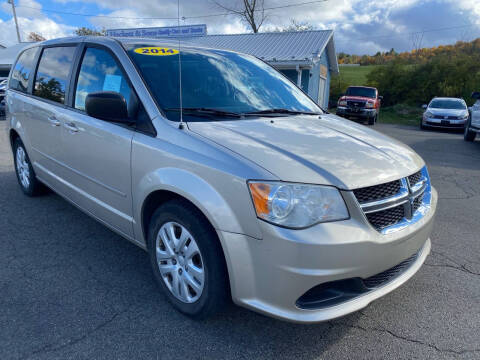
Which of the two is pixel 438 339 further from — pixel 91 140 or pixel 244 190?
pixel 91 140

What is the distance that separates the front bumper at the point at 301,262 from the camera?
6.05ft

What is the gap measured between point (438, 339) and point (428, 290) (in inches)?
24.0

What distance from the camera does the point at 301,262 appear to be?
184 centimetres

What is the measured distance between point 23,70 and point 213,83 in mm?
2955

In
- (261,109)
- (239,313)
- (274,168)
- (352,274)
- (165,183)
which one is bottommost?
(239,313)

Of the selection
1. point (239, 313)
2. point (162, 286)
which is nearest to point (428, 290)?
point (239, 313)

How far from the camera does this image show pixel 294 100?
3.48 metres

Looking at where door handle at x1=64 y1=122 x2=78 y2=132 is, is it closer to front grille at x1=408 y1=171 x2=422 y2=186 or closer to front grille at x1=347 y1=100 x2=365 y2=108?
front grille at x1=408 y1=171 x2=422 y2=186

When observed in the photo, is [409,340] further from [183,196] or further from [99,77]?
[99,77]

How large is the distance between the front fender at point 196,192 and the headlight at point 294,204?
0.38ft

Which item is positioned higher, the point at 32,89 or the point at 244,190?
the point at 32,89

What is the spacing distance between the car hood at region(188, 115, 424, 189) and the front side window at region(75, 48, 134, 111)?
77cm

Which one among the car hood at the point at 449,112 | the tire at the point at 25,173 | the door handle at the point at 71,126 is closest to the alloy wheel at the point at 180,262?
the door handle at the point at 71,126

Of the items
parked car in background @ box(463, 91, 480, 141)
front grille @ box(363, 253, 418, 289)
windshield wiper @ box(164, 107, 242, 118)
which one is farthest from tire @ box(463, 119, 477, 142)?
windshield wiper @ box(164, 107, 242, 118)
